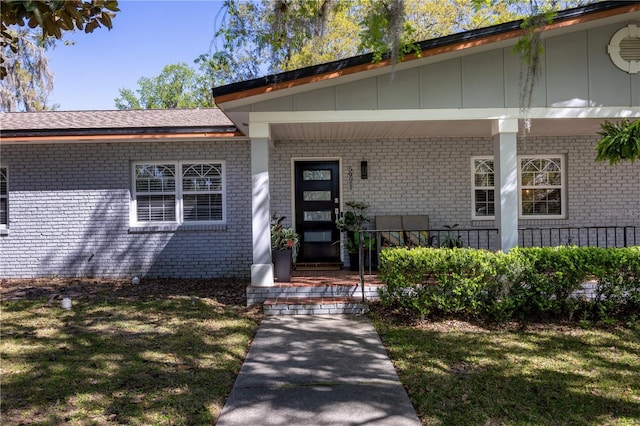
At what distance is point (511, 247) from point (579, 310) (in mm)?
1174

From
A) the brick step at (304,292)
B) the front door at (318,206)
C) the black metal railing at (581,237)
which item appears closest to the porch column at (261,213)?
the brick step at (304,292)

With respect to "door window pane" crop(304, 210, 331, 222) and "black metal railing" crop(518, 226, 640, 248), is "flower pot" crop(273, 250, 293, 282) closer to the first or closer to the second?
"door window pane" crop(304, 210, 331, 222)

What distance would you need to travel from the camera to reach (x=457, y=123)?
7.17 meters

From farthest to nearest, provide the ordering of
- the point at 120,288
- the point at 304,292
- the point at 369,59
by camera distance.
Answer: the point at 120,288
the point at 304,292
the point at 369,59

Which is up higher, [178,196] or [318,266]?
[178,196]

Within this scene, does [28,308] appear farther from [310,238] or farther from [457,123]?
[457,123]

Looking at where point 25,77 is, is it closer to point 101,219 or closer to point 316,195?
point 101,219

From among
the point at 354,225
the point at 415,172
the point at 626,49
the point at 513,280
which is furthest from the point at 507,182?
the point at 354,225

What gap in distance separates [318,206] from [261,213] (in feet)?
8.57

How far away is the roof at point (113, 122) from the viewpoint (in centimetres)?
839

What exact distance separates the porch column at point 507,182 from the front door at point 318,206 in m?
3.42

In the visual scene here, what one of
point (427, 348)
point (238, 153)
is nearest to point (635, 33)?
point (427, 348)

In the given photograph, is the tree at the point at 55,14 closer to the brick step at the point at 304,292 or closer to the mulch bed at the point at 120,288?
the brick step at the point at 304,292

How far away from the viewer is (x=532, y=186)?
9.24 meters
